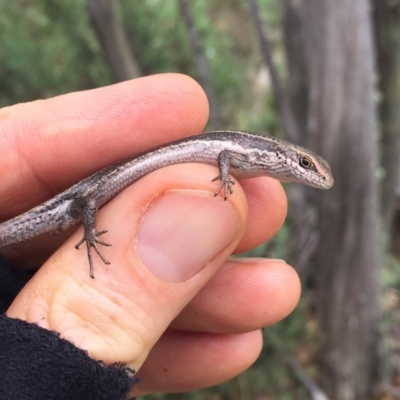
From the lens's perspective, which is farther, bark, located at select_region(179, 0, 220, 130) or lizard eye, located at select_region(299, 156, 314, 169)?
bark, located at select_region(179, 0, 220, 130)

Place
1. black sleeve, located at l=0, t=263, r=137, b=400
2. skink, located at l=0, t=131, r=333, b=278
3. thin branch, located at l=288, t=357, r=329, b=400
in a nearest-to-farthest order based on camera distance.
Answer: black sleeve, located at l=0, t=263, r=137, b=400 → skink, located at l=0, t=131, r=333, b=278 → thin branch, located at l=288, t=357, r=329, b=400

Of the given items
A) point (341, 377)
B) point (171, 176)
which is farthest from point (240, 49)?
point (171, 176)

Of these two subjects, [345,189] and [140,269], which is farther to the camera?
[345,189]

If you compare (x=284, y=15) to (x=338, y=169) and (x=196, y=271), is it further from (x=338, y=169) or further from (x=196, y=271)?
(x=196, y=271)

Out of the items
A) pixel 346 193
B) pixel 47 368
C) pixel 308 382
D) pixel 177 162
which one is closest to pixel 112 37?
pixel 177 162

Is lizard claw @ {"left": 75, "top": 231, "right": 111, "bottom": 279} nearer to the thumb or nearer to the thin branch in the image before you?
the thumb

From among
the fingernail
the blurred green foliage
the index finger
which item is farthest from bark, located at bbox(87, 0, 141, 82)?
the fingernail

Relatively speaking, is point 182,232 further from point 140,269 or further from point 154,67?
point 154,67
